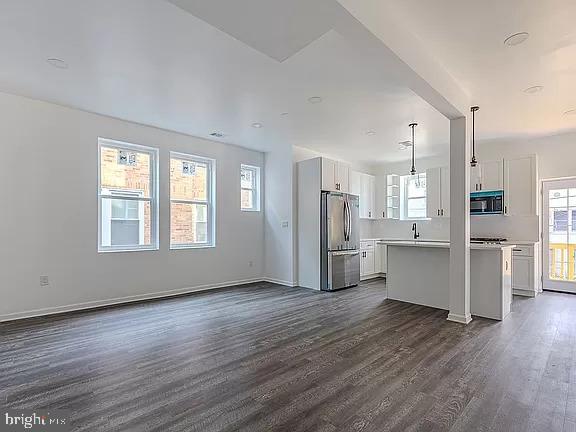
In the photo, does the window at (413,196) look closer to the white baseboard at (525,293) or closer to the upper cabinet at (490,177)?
the upper cabinet at (490,177)

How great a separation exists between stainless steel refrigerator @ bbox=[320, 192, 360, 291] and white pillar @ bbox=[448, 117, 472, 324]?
2.29m

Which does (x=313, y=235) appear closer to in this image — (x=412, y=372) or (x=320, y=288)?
(x=320, y=288)

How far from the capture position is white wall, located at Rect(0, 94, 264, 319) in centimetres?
398

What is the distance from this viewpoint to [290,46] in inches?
84.9

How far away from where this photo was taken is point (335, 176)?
6.32 m

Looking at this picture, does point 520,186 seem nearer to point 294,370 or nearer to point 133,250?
point 294,370

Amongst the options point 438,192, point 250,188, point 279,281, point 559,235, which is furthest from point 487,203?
point 250,188

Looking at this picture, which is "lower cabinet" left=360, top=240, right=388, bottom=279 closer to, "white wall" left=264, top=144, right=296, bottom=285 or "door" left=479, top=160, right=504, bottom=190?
"white wall" left=264, top=144, right=296, bottom=285

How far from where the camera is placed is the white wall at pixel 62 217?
3.98 meters

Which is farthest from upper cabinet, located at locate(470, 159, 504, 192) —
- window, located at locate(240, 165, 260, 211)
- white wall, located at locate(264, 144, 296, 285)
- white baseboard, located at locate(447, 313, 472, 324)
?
window, located at locate(240, 165, 260, 211)

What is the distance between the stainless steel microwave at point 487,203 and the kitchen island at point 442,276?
1.88 m

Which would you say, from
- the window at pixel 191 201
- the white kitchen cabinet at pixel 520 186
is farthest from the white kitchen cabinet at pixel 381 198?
the window at pixel 191 201

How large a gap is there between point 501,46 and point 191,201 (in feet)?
16.4

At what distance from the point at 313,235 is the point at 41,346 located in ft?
14.1
